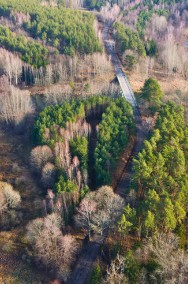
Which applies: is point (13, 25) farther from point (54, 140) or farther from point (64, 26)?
point (54, 140)

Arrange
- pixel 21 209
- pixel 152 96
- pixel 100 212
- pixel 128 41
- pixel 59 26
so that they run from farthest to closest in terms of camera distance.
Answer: pixel 59 26 < pixel 128 41 < pixel 152 96 < pixel 21 209 < pixel 100 212

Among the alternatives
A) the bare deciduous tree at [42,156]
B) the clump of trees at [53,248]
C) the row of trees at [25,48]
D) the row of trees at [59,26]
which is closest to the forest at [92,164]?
the clump of trees at [53,248]

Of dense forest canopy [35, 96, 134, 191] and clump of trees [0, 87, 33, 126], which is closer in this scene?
dense forest canopy [35, 96, 134, 191]

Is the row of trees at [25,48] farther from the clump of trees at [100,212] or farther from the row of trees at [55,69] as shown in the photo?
the clump of trees at [100,212]

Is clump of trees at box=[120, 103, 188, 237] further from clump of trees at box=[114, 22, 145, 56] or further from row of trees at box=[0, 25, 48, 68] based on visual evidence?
row of trees at box=[0, 25, 48, 68]

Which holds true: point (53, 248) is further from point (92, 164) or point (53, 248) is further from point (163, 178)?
point (92, 164)

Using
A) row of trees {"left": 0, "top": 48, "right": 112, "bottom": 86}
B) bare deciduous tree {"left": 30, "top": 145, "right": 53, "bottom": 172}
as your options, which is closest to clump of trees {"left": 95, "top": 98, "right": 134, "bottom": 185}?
bare deciduous tree {"left": 30, "top": 145, "right": 53, "bottom": 172}

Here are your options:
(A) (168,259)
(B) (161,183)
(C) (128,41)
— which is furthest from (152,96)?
(A) (168,259)
